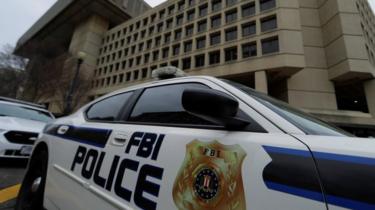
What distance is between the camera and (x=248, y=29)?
24.0 m

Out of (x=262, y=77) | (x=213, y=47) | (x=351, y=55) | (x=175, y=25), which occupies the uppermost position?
(x=175, y=25)

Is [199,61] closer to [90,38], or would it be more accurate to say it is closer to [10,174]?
[10,174]

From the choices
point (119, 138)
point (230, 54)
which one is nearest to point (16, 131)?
point (119, 138)

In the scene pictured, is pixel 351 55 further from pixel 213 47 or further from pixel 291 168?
pixel 291 168

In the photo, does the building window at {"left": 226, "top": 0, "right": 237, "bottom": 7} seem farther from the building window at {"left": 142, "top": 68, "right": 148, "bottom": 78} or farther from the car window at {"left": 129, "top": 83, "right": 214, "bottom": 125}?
the car window at {"left": 129, "top": 83, "right": 214, "bottom": 125}

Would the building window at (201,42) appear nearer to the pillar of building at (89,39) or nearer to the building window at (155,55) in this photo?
the building window at (155,55)

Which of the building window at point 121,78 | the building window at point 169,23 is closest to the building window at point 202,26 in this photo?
the building window at point 169,23

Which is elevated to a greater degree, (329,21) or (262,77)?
(329,21)

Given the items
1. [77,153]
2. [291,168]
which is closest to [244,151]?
[291,168]

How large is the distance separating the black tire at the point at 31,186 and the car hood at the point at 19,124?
9.30 ft

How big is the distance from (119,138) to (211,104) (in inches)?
35.6

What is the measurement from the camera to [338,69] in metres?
20.8

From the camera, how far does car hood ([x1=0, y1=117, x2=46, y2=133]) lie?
190 inches

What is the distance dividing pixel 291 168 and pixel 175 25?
33.9 metres
